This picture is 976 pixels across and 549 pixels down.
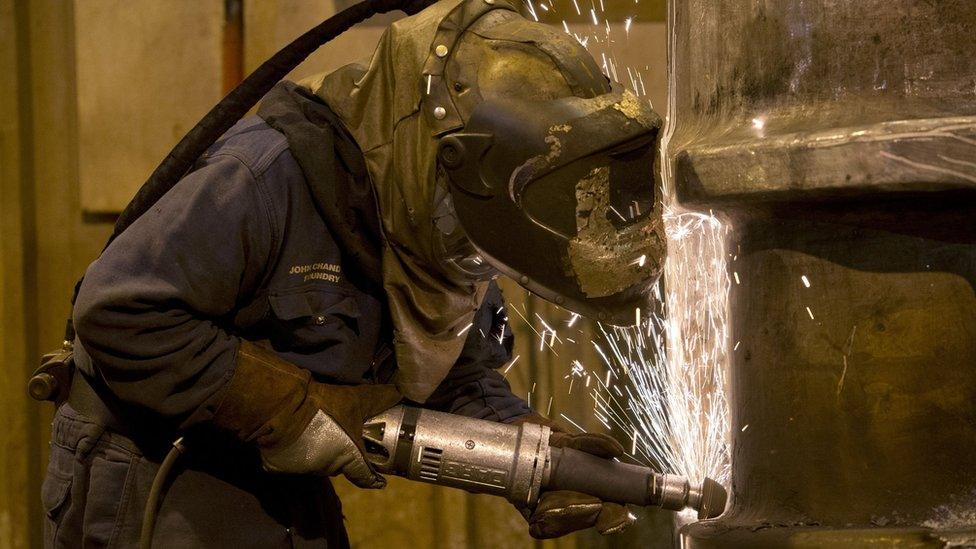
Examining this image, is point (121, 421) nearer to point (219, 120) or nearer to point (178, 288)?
point (178, 288)

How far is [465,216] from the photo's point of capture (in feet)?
7.15

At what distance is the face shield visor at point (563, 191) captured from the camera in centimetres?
211

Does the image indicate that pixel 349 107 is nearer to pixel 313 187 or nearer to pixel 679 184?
pixel 313 187

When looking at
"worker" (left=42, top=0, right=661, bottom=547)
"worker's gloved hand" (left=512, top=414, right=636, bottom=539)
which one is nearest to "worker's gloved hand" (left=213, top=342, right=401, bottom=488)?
"worker" (left=42, top=0, right=661, bottom=547)

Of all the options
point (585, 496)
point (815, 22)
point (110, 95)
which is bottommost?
point (585, 496)

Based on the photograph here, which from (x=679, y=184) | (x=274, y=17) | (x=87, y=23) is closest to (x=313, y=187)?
(x=679, y=184)

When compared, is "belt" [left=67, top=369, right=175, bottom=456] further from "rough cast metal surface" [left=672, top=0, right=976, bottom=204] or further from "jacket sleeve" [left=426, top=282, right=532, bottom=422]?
"rough cast metal surface" [left=672, top=0, right=976, bottom=204]

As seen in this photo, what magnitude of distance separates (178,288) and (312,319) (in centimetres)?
31

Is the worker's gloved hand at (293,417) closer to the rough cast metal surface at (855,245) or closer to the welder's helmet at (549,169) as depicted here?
the welder's helmet at (549,169)

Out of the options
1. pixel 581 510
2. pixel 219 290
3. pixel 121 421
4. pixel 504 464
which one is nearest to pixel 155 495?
pixel 121 421

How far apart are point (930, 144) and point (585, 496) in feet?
4.34

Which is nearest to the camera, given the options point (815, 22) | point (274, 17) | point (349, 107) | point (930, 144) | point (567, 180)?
point (930, 144)

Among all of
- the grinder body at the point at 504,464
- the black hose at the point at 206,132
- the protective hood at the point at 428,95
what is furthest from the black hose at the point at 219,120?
the grinder body at the point at 504,464

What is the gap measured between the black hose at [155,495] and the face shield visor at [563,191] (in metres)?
0.74
